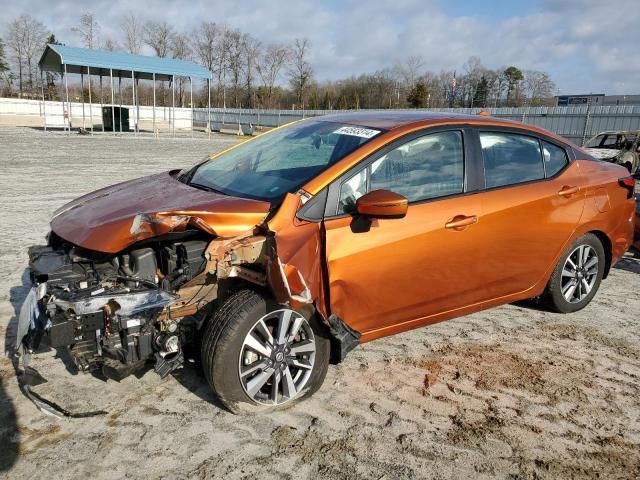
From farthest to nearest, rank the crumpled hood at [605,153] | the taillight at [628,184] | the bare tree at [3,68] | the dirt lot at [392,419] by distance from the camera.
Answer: the bare tree at [3,68], the crumpled hood at [605,153], the taillight at [628,184], the dirt lot at [392,419]

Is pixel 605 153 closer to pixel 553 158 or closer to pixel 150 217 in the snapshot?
pixel 553 158

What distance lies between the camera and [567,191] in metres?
4.46

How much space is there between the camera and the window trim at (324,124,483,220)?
10.9 feet

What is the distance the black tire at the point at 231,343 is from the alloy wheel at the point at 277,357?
4 cm

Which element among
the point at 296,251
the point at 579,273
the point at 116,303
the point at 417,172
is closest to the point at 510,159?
the point at 417,172

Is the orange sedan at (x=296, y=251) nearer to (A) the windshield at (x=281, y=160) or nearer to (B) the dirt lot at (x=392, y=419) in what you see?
(A) the windshield at (x=281, y=160)

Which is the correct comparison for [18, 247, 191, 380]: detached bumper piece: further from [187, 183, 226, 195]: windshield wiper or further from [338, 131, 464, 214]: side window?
[338, 131, 464, 214]: side window

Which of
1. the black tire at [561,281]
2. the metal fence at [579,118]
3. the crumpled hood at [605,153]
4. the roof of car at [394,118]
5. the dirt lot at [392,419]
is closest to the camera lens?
the dirt lot at [392,419]

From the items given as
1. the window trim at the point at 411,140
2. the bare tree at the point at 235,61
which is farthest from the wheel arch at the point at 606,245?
the bare tree at the point at 235,61

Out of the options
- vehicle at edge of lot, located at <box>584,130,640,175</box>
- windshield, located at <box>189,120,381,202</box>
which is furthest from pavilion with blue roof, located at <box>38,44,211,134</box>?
windshield, located at <box>189,120,381,202</box>

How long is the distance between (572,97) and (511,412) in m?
56.8

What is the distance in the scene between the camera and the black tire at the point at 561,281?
4656 mm

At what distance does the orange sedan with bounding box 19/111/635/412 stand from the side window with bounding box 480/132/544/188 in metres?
0.01

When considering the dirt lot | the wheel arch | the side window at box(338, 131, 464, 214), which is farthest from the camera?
the wheel arch
